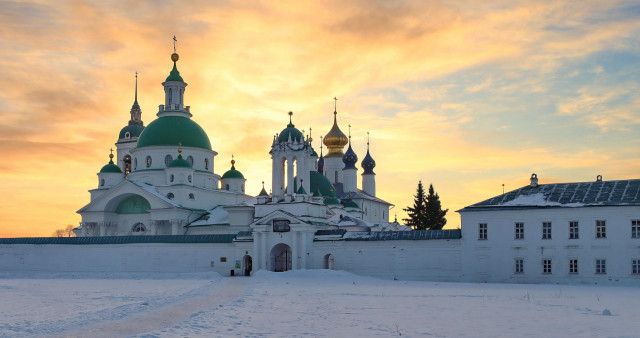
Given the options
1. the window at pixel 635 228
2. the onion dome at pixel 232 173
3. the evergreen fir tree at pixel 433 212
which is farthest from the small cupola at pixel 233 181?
the window at pixel 635 228

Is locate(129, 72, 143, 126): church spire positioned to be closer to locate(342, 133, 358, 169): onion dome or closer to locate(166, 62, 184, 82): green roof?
locate(166, 62, 184, 82): green roof

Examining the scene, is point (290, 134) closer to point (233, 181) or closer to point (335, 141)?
point (233, 181)

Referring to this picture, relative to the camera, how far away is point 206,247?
53938 mm

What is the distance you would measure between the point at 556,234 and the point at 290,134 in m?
22.4

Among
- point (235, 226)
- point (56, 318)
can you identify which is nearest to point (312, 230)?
point (235, 226)

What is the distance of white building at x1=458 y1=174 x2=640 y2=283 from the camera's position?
133 ft

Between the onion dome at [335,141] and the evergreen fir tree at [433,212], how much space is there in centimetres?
1736

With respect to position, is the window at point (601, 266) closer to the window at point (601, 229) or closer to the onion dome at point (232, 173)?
the window at point (601, 229)

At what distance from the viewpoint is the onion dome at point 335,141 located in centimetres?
8950

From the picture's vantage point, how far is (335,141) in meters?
89.7

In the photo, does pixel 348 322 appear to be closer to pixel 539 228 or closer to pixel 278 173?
pixel 539 228

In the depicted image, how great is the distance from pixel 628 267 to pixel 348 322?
2611 cm

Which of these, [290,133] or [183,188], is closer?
[290,133]

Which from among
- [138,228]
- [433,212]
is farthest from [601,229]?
[138,228]
